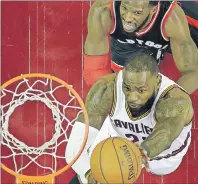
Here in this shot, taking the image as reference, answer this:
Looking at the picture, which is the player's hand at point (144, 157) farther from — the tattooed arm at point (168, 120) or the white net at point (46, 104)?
the white net at point (46, 104)

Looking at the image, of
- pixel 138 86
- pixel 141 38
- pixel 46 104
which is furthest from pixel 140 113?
pixel 46 104

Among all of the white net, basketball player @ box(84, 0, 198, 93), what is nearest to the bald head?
basketball player @ box(84, 0, 198, 93)

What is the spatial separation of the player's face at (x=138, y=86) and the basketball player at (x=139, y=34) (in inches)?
6.9

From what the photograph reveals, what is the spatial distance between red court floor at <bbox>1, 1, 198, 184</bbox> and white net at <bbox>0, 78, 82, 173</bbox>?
0.06 m

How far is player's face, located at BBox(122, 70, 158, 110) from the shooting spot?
10.4 feet

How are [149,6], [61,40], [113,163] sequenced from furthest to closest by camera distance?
[61,40], [149,6], [113,163]

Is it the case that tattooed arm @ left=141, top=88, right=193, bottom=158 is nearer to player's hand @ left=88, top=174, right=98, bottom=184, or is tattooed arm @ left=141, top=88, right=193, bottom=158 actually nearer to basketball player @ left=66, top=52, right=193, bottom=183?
basketball player @ left=66, top=52, right=193, bottom=183

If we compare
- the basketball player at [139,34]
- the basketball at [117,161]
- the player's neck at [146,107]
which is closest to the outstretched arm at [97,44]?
the basketball player at [139,34]

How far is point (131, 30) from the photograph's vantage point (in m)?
3.32

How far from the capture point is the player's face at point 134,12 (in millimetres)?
3221

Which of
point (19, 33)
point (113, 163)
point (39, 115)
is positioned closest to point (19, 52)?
point (19, 33)

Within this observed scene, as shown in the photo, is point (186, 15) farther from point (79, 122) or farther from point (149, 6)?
point (79, 122)

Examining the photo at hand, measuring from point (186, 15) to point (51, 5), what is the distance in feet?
2.43

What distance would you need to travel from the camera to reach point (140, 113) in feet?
10.9
